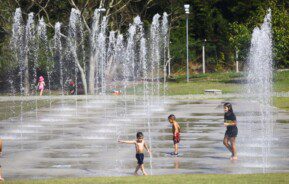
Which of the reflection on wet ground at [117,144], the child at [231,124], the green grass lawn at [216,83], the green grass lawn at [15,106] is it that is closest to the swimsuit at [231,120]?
the child at [231,124]

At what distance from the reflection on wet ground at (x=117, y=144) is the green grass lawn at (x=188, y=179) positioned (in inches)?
54.6

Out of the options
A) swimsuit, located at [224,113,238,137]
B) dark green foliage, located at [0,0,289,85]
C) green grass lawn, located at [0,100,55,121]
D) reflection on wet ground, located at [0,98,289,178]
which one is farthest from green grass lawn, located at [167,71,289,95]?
swimsuit, located at [224,113,238,137]

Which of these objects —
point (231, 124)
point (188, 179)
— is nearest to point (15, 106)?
point (231, 124)

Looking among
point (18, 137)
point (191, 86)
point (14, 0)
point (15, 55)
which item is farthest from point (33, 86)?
point (18, 137)

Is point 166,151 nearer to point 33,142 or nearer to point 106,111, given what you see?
point 33,142

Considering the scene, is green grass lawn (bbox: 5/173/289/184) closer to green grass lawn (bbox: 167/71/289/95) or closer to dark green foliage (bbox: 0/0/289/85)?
green grass lawn (bbox: 167/71/289/95)

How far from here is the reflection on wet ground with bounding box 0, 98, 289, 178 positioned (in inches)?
836

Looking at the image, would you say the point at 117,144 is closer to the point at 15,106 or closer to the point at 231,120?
the point at 231,120

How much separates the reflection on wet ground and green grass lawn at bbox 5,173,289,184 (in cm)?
139

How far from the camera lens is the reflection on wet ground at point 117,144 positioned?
21.2m

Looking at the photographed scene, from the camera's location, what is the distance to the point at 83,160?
23.0m

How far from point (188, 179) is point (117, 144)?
9.31 m

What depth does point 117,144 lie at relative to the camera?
89.9 ft

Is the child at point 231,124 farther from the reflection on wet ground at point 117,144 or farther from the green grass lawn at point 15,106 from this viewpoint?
the green grass lawn at point 15,106
